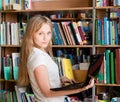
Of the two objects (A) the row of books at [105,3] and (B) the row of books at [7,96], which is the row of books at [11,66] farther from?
(A) the row of books at [105,3]

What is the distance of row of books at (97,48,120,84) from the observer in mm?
2564

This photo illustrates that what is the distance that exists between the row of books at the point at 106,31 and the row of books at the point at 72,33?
14 cm

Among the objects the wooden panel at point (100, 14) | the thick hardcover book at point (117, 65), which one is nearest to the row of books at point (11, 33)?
the wooden panel at point (100, 14)

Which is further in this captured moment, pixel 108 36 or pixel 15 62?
pixel 15 62

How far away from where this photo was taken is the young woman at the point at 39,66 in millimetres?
1739

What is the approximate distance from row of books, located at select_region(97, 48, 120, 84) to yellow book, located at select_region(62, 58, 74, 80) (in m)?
0.28

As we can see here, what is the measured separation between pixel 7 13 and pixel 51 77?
1405 mm

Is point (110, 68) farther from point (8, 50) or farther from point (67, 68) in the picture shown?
point (8, 50)

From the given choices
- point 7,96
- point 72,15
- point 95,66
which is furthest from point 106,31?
point 7,96

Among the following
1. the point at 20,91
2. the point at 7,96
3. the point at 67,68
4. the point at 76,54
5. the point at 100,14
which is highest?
the point at 100,14

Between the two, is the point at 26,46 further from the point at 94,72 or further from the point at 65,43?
the point at 65,43

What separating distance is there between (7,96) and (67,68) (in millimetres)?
749

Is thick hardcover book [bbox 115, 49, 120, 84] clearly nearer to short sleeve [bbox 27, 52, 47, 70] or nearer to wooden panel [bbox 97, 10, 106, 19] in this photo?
wooden panel [bbox 97, 10, 106, 19]

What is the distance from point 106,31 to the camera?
2.61m
